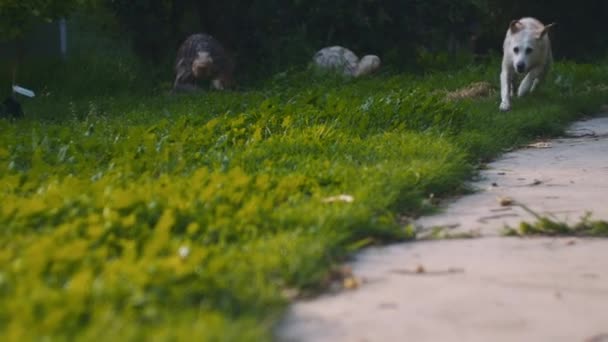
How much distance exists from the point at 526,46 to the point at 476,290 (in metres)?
7.98

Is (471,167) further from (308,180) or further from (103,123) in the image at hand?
(103,123)

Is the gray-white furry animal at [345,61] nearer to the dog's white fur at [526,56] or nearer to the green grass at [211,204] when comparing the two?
the dog's white fur at [526,56]

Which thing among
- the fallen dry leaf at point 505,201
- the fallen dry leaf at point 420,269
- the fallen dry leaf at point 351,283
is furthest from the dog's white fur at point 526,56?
the fallen dry leaf at point 351,283

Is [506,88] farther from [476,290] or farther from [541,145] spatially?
[476,290]

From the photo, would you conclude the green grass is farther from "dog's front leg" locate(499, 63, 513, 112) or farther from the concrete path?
"dog's front leg" locate(499, 63, 513, 112)

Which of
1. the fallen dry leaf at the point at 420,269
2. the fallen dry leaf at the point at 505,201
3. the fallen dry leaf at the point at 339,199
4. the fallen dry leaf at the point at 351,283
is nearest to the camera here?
the fallen dry leaf at the point at 351,283

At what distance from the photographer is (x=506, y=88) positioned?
33.1ft

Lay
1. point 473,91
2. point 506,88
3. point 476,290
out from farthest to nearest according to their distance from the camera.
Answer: point 473,91 → point 506,88 → point 476,290

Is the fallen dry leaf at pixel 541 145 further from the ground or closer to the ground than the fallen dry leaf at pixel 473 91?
further from the ground

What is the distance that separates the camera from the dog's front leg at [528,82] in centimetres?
1084

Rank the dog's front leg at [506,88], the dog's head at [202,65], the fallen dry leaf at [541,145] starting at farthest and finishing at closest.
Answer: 1. the dog's head at [202,65]
2. the dog's front leg at [506,88]
3. the fallen dry leaf at [541,145]

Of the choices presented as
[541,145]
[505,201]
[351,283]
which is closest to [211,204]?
[351,283]

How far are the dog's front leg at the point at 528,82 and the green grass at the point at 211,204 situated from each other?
1617 mm

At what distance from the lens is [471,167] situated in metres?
6.04
